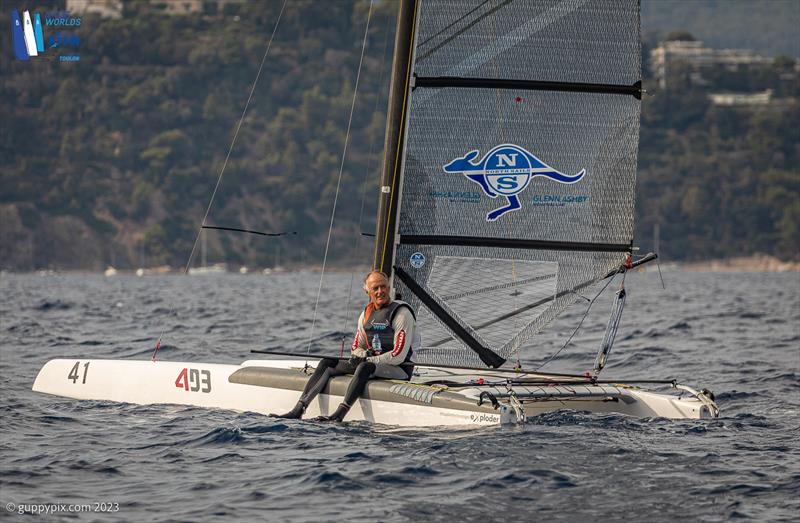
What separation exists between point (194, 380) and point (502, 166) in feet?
9.36

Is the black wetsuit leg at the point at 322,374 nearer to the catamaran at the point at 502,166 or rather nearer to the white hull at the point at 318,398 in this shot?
the white hull at the point at 318,398

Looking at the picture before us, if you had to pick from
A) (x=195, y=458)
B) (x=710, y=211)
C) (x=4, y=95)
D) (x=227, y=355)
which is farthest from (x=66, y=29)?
(x=195, y=458)

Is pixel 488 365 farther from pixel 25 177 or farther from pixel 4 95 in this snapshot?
pixel 4 95

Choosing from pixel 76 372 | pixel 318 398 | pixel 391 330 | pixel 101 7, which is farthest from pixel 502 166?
pixel 101 7

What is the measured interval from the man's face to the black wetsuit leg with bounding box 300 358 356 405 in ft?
1.74

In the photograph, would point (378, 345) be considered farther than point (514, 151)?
No

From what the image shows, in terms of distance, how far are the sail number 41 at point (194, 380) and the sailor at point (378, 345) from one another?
0.95m

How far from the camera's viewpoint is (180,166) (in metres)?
96.9

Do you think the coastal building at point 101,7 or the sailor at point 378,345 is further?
the coastal building at point 101,7

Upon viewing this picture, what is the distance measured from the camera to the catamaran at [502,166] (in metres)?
8.97

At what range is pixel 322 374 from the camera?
340 inches

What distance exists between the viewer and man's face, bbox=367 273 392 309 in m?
8.45

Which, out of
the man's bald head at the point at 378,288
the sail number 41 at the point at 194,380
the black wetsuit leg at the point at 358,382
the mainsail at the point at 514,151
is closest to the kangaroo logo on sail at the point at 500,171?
the mainsail at the point at 514,151

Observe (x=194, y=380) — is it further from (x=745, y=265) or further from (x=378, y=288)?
(x=745, y=265)
